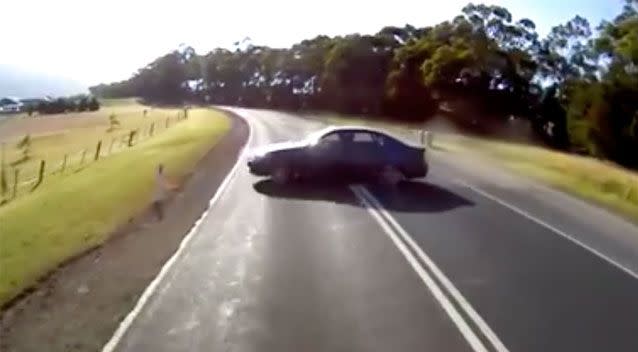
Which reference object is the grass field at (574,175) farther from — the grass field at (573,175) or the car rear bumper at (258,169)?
the car rear bumper at (258,169)

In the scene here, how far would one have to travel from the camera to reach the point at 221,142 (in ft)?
131

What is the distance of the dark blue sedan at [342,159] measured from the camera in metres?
22.0

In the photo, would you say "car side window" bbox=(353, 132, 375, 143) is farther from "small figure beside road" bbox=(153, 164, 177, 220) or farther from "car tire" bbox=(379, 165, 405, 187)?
"small figure beside road" bbox=(153, 164, 177, 220)

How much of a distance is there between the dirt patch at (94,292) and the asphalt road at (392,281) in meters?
0.26

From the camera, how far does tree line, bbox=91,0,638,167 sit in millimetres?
49719

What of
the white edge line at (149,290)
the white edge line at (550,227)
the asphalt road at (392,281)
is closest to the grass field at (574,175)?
the white edge line at (550,227)

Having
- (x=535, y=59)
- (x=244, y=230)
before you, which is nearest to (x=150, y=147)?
(x=244, y=230)

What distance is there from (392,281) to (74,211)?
356 inches

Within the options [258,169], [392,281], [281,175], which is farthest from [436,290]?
[258,169]

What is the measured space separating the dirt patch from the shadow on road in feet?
11.7

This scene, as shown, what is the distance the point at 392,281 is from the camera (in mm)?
11086

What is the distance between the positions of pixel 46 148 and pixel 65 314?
47522mm

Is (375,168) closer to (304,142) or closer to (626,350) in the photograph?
(304,142)

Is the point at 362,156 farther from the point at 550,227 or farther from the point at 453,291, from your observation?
the point at 453,291
